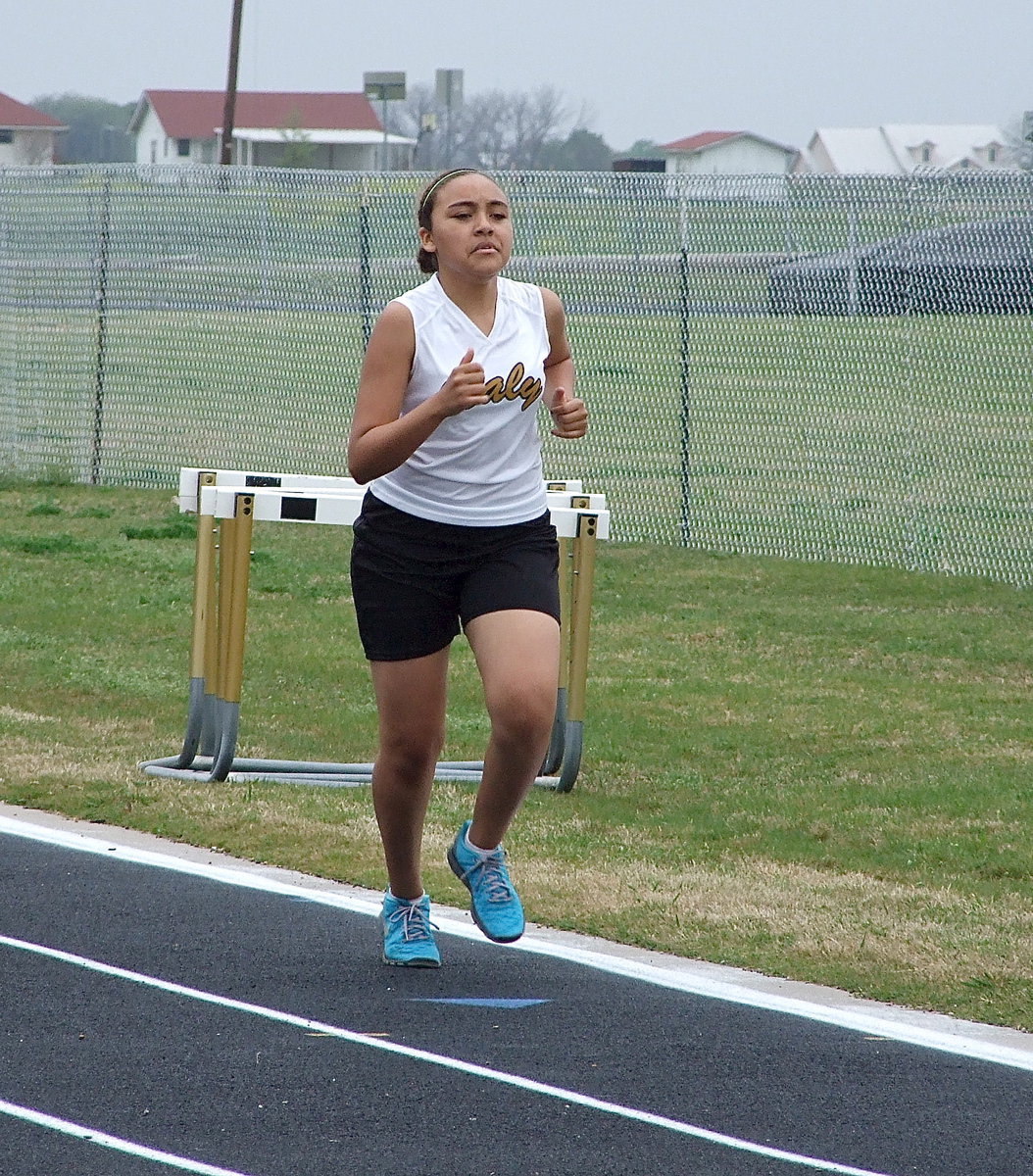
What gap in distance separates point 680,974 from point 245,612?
2.58m

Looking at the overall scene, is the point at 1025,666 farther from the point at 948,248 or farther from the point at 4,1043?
the point at 4,1043

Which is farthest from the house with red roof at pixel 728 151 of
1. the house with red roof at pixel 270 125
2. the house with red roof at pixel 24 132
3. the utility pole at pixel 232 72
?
the utility pole at pixel 232 72

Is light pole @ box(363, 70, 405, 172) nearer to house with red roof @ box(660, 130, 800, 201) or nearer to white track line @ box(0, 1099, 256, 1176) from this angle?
white track line @ box(0, 1099, 256, 1176)

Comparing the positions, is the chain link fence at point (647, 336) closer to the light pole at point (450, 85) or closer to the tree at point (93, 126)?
the light pole at point (450, 85)

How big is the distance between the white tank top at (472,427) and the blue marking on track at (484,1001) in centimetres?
121

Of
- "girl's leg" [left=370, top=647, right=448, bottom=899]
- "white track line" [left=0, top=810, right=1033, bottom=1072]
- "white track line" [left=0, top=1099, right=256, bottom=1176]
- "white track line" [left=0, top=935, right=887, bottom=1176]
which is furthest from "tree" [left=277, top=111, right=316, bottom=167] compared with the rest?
"white track line" [left=0, top=1099, right=256, bottom=1176]

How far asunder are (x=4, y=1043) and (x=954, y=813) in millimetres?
3665

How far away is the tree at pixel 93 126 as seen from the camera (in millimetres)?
129000

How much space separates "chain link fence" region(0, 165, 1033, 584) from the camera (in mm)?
11984

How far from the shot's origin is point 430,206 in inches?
196

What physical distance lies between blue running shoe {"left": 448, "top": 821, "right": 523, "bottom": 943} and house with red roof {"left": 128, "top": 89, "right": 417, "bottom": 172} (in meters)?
97.3

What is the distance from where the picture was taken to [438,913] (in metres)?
6.00

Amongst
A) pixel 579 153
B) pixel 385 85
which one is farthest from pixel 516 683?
pixel 579 153

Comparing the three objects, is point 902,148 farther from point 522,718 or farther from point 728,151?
point 522,718
